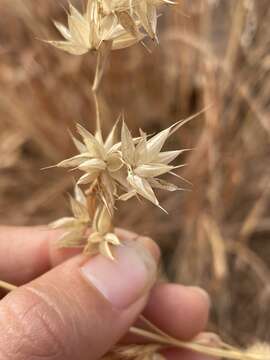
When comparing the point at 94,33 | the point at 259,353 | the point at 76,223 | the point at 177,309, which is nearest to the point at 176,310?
the point at 177,309

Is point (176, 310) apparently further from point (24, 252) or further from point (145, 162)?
point (145, 162)

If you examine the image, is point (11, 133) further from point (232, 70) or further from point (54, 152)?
point (232, 70)

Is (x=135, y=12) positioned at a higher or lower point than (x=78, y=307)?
higher

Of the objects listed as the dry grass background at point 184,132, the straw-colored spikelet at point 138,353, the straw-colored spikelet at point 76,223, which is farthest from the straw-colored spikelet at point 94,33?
the dry grass background at point 184,132

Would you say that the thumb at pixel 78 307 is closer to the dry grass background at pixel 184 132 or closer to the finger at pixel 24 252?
the finger at pixel 24 252

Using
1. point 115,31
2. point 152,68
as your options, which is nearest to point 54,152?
point 152,68

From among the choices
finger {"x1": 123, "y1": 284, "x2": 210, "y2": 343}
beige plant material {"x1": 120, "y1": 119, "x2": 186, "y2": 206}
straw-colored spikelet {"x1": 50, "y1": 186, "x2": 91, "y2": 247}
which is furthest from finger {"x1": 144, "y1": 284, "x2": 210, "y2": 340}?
beige plant material {"x1": 120, "y1": 119, "x2": 186, "y2": 206}
